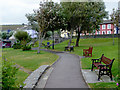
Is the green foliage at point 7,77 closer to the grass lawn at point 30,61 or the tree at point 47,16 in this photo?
the grass lawn at point 30,61

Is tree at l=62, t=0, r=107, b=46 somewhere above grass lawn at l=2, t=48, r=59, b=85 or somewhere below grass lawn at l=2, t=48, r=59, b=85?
above

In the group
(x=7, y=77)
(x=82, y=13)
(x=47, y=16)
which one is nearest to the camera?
(x=7, y=77)

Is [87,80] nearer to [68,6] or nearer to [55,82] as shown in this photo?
[55,82]

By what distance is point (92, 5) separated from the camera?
30594 millimetres

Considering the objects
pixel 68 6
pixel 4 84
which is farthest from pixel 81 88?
pixel 68 6

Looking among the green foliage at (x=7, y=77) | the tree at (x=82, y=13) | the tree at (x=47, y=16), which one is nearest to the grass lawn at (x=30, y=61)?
the green foliage at (x=7, y=77)

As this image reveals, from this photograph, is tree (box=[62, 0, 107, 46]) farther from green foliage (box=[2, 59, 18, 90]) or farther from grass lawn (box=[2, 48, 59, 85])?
green foliage (box=[2, 59, 18, 90])

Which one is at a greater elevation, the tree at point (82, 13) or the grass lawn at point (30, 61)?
the tree at point (82, 13)

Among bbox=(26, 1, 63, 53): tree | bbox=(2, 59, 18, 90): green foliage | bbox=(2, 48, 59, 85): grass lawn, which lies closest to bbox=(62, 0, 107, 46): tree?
bbox=(26, 1, 63, 53): tree

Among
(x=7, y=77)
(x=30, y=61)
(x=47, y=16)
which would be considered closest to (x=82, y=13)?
(x=47, y=16)

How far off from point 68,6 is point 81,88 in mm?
23414

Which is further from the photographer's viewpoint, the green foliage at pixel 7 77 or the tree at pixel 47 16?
the tree at pixel 47 16

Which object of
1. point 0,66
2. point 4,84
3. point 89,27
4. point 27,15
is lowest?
point 4,84

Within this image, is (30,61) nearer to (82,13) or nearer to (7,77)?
(7,77)
